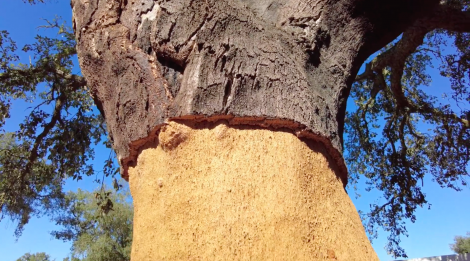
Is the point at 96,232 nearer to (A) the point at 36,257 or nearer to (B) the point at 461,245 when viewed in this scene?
(A) the point at 36,257

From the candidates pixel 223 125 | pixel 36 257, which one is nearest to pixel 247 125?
pixel 223 125

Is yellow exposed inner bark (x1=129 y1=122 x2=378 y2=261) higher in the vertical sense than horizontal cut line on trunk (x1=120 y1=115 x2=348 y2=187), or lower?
lower

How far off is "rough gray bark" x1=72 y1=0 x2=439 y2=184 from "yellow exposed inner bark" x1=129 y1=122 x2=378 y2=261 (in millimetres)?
138

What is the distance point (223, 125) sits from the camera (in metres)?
2.12

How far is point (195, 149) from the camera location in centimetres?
209

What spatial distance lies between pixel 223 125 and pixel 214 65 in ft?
1.29

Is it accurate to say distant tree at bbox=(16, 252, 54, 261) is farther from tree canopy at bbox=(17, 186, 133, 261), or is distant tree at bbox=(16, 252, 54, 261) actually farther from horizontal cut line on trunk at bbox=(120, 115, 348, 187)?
horizontal cut line on trunk at bbox=(120, 115, 348, 187)

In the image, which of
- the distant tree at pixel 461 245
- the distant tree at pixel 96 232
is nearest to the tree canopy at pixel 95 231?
the distant tree at pixel 96 232

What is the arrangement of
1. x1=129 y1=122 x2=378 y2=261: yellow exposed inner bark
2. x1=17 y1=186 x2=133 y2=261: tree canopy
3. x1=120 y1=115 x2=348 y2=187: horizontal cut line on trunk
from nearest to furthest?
1. x1=129 y1=122 x2=378 y2=261: yellow exposed inner bark
2. x1=120 y1=115 x2=348 y2=187: horizontal cut line on trunk
3. x1=17 y1=186 x2=133 y2=261: tree canopy

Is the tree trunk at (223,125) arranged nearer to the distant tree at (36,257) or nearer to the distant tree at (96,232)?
the distant tree at (96,232)

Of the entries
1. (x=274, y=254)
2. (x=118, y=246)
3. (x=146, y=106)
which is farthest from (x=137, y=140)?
(x=118, y=246)

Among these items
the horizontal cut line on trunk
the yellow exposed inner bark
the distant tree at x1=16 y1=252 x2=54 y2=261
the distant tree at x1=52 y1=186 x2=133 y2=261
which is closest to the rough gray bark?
the horizontal cut line on trunk

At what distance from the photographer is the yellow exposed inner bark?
182 cm

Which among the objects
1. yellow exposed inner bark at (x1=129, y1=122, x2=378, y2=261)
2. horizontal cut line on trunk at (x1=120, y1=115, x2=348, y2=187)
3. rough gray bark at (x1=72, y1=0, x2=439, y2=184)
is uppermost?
rough gray bark at (x1=72, y1=0, x2=439, y2=184)
